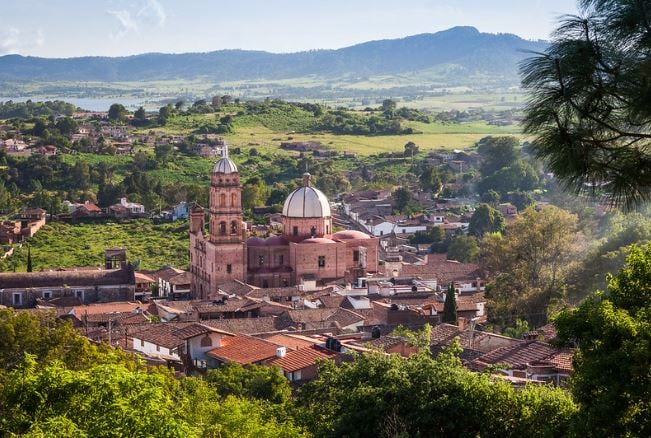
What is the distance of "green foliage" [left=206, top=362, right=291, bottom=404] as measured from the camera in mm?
26672

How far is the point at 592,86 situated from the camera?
10.1 metres

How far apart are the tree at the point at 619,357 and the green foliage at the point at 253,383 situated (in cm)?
1256

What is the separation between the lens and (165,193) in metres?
76.9

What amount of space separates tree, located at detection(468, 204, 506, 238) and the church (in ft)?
55.9

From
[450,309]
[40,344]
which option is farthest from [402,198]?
[40,344]

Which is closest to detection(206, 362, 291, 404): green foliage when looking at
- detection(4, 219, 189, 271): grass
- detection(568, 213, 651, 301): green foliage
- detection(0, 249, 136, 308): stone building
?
detection(568, 213, 651, 301): green foliage

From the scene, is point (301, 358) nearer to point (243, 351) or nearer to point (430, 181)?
point (243, 351)

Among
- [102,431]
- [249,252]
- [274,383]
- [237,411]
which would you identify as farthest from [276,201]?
[102,431]

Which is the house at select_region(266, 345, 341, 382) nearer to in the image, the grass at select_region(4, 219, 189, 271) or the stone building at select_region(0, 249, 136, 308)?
the stone building at select_region(0, 249, 136, 308)

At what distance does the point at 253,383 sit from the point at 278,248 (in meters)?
23.5

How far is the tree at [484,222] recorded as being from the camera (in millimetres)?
67113

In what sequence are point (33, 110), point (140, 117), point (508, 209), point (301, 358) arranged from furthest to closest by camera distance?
point (33, 110) → point (140, 117) → point (508, 209) → point (301, 358)

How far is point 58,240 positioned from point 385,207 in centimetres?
2032

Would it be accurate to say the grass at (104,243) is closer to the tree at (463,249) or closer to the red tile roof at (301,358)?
the tree at (463,249)
